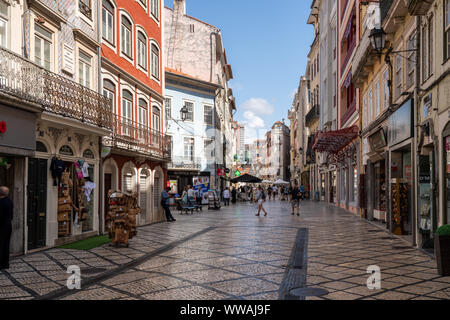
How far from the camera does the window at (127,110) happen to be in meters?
18.6

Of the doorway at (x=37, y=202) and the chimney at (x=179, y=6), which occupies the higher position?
the chimney at (x=179, y=6)

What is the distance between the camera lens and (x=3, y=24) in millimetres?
11375

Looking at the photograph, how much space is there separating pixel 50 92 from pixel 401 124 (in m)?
10.2

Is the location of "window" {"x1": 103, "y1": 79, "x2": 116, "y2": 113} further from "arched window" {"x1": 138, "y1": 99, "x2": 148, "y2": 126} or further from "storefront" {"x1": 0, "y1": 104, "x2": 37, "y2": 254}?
"storefront" {"x1": 0, "y1": 104, "x2": 37, "y2": 254}

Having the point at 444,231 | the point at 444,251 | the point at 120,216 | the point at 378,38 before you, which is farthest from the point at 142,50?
the point at 444,251

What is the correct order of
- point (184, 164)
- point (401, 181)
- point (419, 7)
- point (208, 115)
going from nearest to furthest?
point (419, 7) < point (401, 181) < point (184, 164) < point (208, 115)

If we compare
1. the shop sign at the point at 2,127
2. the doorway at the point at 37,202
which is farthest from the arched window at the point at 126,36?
the shop sign at the point at 2,127

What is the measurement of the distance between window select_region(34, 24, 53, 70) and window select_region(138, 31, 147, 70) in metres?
8.12

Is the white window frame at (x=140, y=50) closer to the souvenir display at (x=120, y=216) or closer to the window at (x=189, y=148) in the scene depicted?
the souvenir display at (x=120, y=216)

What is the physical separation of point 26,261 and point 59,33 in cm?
691

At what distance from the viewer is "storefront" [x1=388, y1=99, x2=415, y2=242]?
578 inches

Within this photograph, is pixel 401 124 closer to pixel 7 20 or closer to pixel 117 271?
pixel 117 271

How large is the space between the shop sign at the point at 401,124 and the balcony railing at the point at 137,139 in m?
9.42
